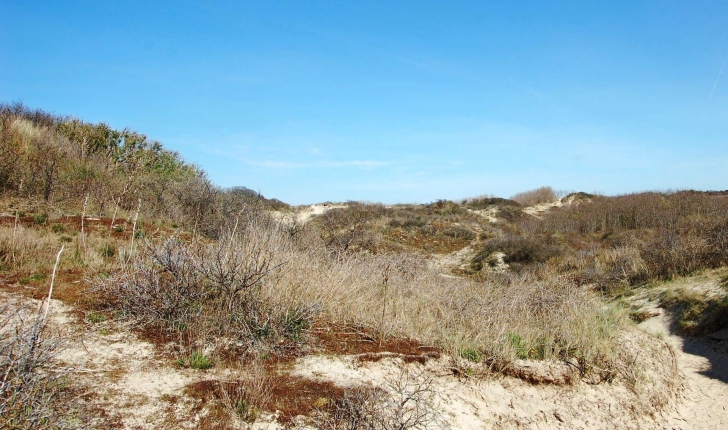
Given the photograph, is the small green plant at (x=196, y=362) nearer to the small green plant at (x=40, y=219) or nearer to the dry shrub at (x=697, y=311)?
the small green plant at (x=40, y=219)

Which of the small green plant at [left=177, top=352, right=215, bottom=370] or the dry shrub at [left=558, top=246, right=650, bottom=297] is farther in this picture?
the dry shrub at [left=558, top=246, right=650, bottom=297]

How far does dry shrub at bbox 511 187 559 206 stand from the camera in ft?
125

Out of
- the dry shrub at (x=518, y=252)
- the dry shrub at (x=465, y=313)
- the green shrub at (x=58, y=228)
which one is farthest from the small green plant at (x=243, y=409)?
the dry shrub at (x=518, y=252)

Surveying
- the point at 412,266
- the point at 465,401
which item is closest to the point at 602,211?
the point at 412,266

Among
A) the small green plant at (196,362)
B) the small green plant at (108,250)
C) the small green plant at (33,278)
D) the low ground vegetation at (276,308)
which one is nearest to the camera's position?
the low ground vegetation at (276,308)

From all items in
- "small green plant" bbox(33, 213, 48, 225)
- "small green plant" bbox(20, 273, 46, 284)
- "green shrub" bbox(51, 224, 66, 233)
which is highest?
"small green plant" bbox(33, 213, 48, 225)

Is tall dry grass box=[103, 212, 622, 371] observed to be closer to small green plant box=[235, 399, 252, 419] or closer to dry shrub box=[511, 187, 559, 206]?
small green plant box=[235, 399, 252, 419]

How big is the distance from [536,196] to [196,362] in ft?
125

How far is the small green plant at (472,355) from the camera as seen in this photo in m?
5.30

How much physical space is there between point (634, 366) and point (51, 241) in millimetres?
9173

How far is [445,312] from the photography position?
21.2 feet

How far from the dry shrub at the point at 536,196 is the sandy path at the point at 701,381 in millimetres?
30054

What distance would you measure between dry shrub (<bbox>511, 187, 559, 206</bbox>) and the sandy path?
98.6 ft

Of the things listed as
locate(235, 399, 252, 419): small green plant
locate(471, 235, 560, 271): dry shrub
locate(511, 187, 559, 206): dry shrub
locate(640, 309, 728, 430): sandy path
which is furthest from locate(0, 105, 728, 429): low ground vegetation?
locate(511, 187, 559, 206): dry shrub
